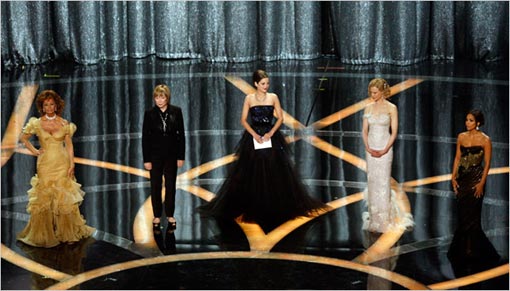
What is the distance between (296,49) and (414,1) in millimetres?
1970

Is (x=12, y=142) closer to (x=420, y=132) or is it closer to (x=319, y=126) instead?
(x=319, y=126)

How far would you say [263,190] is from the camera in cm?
1082

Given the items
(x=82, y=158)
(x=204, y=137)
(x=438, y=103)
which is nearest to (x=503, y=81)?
(x=438, y=103)

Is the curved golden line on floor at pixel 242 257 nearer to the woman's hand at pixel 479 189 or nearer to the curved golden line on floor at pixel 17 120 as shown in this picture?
the woman's hand at pixel 479 189

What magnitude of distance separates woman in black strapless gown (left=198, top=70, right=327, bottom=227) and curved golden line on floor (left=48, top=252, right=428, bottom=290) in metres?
0.98

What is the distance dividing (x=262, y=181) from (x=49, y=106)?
81.9 inches

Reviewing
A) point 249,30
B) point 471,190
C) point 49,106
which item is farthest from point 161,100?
point 249,30

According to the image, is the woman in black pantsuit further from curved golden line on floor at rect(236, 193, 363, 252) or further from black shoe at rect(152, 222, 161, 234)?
curved golden line on floor at rect(236, 193, 363, 252)

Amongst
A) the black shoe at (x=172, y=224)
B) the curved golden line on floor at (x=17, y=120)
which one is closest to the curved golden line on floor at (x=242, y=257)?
the black shoe at (x=172, y=224)

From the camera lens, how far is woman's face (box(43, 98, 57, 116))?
9.96 m

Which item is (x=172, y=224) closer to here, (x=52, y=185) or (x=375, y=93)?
(x=52, y=185)

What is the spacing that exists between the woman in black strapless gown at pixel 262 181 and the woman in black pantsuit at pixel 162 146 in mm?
560

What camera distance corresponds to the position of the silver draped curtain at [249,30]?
58.9ft

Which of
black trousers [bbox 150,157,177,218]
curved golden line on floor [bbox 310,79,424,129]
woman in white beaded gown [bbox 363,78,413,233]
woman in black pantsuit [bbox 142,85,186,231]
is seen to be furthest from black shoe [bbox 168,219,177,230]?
curved golden line on floor [bbox 310,79,424,129]
